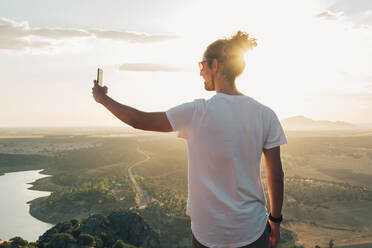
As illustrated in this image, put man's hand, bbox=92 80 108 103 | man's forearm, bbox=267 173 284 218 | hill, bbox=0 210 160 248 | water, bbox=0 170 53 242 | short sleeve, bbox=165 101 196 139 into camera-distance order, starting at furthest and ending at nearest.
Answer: water, bbox=0 170 53 242, hill, bbox=0 210 160 248, man's forearm, bbox=267 173 284 218, man's hand, bbox=92 80 108 103, short sleeve, bbox=165 101 196 139

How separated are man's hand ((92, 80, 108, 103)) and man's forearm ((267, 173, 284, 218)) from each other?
1563 millimetres

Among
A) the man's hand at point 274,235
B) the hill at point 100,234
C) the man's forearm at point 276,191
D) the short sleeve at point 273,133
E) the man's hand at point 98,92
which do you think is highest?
the man's hand at point 98,92

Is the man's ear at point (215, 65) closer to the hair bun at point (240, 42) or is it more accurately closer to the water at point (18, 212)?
the hair bun at point (240, 42)

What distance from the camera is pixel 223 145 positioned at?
2.09 m

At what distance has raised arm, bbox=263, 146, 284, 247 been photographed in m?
2.41

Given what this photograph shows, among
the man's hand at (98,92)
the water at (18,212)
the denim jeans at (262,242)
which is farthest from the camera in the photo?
the water at (18,212)

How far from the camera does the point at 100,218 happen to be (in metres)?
28.8

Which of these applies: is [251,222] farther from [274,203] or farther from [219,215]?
[274,203]

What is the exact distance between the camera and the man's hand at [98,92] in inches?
93.5

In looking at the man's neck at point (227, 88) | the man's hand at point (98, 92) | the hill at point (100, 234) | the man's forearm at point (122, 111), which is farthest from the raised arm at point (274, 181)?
the hill at point (100, 234)

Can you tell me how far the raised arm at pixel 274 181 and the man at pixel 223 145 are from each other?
3cm

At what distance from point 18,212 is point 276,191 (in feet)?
174

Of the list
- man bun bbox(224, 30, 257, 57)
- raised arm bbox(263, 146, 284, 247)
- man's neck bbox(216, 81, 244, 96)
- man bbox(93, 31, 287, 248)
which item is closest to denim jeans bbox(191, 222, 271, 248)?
man bbox(93, 31, 287, 248)

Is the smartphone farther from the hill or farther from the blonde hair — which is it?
the hill
